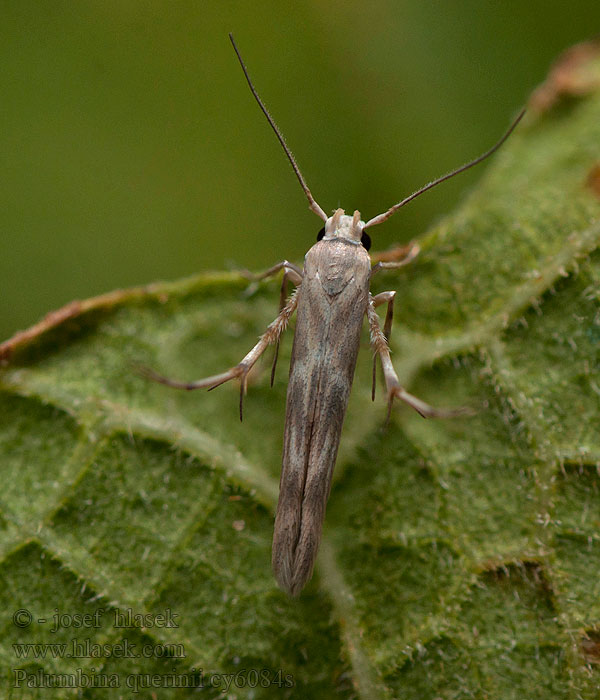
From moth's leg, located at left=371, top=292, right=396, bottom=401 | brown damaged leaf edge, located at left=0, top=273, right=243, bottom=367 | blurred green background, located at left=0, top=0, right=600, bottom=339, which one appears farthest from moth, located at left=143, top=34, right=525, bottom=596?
blurred green background, located at left=0, top=0, right=600, bottom=339

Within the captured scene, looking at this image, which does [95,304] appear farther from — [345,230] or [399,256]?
[399,256]

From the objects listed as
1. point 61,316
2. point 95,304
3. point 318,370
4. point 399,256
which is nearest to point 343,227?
point 399,256

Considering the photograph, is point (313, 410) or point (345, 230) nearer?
point (313, 410)

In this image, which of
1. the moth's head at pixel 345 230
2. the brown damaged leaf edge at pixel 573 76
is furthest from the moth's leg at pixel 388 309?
the brown damaged leaf edge at pixel 573 76

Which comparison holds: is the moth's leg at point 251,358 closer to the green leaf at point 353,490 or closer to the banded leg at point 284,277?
the banded leg at point 284,277

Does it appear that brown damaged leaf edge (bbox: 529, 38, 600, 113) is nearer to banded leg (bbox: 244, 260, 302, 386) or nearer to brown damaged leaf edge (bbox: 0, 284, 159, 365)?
banded leg (bbox: 244, 260, 302, 386)

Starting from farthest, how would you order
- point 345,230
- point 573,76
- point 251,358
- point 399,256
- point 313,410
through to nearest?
point 573,76
point 399,256
point 345,230
point 251,358
point 313,410
